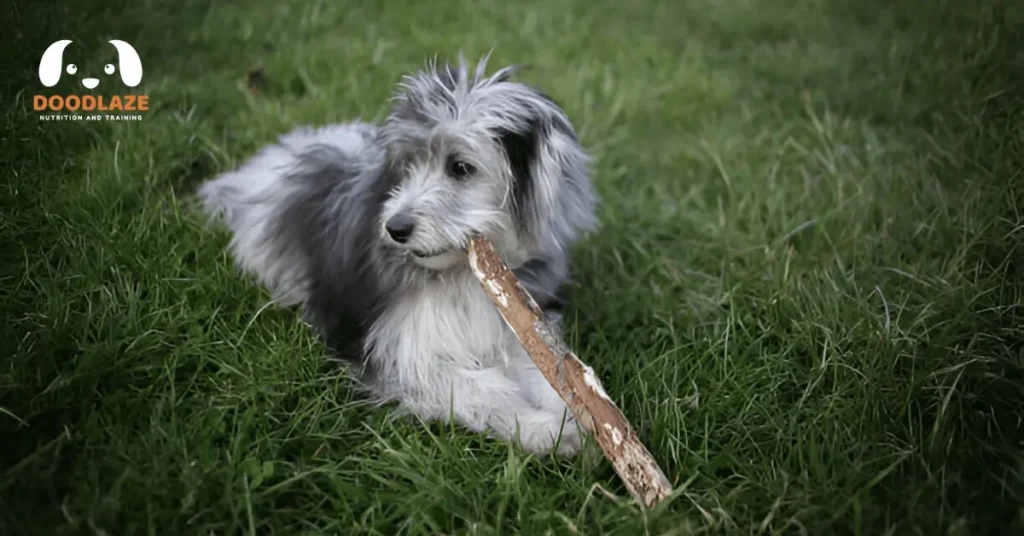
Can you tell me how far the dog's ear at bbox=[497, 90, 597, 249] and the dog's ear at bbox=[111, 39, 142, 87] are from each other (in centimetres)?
288

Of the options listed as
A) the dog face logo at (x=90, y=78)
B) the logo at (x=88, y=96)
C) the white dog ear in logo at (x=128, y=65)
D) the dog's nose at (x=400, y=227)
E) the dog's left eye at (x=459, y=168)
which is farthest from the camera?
the white dog ear in logo at (x=128, y=65)

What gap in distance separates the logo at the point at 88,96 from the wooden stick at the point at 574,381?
8.50 feet

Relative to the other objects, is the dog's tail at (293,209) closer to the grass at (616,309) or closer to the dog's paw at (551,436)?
the grass at (616,309)

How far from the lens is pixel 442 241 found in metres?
2.73

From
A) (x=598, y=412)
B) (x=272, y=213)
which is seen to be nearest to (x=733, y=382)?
→ (x=598, y=412)

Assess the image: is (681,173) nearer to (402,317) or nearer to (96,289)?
(402,317)

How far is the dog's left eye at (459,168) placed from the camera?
9.20ft

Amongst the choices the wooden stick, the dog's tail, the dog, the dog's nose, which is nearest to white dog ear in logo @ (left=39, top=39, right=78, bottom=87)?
the dog's tail

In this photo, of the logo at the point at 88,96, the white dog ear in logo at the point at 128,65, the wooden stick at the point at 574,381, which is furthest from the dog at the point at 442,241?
the white dog ear in logo at the point at 128,65

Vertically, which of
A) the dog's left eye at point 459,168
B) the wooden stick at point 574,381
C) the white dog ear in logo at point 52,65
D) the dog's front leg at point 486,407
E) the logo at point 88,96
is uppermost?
the dog's left eye at point 459,168

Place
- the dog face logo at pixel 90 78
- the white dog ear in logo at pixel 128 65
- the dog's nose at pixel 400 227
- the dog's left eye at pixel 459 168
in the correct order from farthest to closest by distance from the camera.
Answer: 1. the white dog ear in logo at pixel 128 65
2. the dog face logo at pixel 90 78
3. the dog's left eye at pixel 459 168
4. the dog's nose at pixel 400 227

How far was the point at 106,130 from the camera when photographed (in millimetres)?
4129

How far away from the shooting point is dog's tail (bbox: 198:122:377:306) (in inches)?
129

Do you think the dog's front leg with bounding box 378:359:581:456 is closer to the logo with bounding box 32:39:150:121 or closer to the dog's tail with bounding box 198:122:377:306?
the dog's tail with bounding box 198:122:377:306
